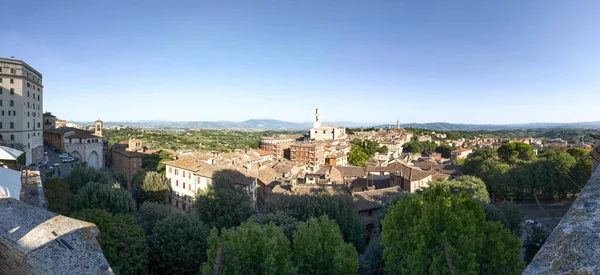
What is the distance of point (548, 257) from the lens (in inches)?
89.5

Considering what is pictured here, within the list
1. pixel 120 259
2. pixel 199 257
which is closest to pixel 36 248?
pixel 120 259

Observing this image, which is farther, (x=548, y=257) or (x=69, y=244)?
(x=69, y=244)

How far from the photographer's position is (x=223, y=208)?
2517 cm

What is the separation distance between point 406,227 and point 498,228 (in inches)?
130

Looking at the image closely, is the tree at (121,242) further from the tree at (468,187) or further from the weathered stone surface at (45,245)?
the tree at (468,187)

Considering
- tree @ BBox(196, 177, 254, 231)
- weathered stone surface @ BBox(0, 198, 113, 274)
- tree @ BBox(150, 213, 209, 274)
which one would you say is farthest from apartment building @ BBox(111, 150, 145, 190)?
weathered stone surface @ BBox(0, 198, 113, 274)

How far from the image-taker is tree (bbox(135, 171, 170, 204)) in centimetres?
3647

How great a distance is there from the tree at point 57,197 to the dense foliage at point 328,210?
1323 centimetres

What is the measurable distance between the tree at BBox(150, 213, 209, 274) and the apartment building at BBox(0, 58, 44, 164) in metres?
24.6

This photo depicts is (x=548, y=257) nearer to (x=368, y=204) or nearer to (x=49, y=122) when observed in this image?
(x=368, y=204)

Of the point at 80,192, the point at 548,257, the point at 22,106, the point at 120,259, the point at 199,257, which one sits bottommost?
the point at 199,257

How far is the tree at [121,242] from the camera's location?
15461mm

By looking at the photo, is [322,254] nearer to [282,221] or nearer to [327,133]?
[282,221]

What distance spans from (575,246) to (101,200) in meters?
25.7
